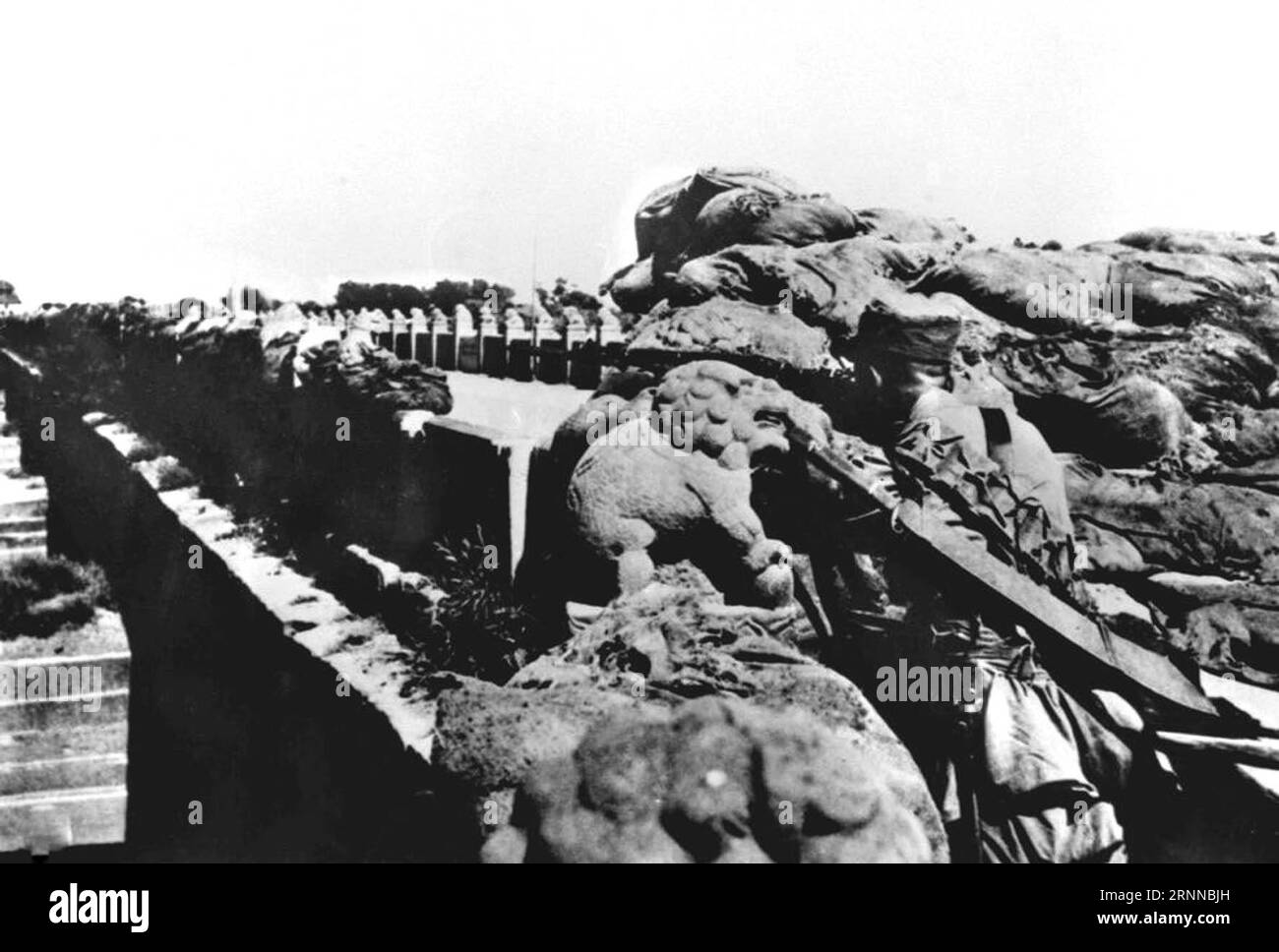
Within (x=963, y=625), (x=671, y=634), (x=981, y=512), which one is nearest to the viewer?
(x=671, y=634)

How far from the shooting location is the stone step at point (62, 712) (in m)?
8.26

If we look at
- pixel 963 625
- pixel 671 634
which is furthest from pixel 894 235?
pixel 671 634

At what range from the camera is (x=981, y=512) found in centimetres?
516

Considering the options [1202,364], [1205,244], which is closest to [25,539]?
[1202,364]

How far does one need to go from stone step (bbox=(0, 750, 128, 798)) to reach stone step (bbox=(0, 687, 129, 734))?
→ 0.27m

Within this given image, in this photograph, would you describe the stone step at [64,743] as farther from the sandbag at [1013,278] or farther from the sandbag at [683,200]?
the sandbag at [1013,278]

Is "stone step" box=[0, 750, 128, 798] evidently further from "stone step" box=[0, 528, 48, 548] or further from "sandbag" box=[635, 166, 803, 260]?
"sandbag" box=[635, 166, 803, 260]

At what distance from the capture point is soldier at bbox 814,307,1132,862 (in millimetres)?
4254

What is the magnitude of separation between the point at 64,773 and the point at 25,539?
3.11 metres

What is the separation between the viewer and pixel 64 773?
8.55 meters

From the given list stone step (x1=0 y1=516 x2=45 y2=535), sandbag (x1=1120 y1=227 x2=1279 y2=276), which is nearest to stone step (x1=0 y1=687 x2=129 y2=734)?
stone step (x1=0 y1=516 x2=45 y2=535)
